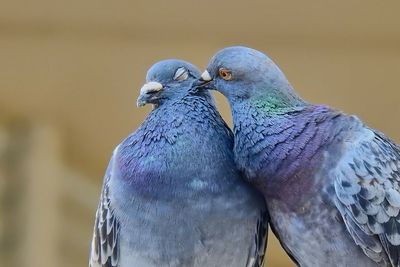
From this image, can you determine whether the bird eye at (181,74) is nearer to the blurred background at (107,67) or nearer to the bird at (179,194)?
the bird at (179,194)

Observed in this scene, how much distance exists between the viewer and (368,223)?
1.33 meters

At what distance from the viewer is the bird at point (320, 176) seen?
4.39 ft

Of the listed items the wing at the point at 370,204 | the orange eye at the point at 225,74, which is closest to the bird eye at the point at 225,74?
the orange eye at the point at 225,74

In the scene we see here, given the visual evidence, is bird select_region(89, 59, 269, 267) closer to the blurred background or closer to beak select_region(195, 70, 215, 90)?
beak select_region(195, 70, 215, 90)

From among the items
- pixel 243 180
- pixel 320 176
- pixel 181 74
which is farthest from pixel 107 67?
pixel 320 176

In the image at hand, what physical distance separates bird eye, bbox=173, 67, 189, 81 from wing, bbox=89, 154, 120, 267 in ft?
0.67

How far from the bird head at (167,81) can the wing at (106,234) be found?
162mm

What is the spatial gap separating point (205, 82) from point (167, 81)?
0.07 m

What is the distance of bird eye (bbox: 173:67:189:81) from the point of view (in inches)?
59.2

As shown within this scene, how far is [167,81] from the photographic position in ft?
4.91

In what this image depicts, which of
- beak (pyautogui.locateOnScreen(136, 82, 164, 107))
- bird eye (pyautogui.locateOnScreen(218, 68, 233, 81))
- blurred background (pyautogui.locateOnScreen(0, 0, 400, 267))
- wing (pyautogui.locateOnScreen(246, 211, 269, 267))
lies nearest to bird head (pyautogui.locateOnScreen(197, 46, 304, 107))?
bird eye (pyautogui.locateOnScreen(218, 68, 233, 81))

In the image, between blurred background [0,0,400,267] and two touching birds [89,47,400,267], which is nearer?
two touching birds [89,47,400,267]

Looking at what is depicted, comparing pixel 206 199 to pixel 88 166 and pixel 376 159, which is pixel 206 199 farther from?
pixel 88 166

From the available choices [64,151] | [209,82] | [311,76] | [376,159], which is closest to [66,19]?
[64,151]
